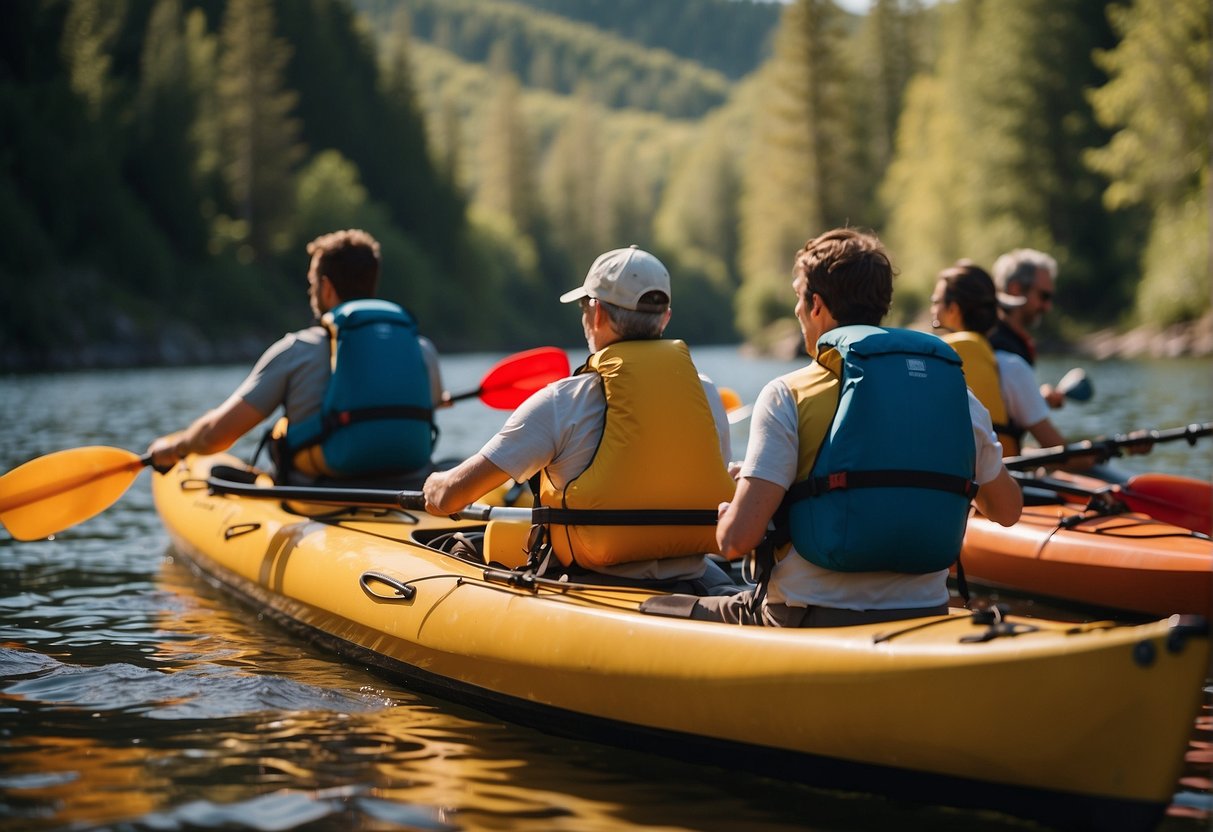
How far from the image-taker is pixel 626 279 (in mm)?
4211

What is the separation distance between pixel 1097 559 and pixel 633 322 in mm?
2887

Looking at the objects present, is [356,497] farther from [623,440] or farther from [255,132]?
[255,132]

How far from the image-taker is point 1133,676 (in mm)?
3092

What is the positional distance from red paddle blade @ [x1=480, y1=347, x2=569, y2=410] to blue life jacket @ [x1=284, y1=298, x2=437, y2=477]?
26.6 inches

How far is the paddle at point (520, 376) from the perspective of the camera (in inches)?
276

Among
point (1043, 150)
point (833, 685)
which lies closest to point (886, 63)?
point (1043, 150)

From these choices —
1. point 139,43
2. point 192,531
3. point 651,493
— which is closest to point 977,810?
point 651,493

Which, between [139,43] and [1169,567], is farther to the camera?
[139,43]

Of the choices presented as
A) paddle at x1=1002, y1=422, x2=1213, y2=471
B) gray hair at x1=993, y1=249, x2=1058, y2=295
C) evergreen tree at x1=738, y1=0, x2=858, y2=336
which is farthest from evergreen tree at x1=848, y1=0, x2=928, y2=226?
paddle at x1=1002, y1=422, x2=1213, y2=471

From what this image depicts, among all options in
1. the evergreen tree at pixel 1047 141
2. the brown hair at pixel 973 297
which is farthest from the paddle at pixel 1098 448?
the evergreen tree at pixel 1047 141

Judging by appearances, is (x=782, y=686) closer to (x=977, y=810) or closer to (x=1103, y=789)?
(x=977, y=810)

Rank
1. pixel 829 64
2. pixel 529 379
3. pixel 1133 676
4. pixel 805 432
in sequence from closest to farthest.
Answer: pixel 1133 676
pixel 805 432
pixel 529 379
pixel 829 64

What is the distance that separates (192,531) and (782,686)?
172 inches

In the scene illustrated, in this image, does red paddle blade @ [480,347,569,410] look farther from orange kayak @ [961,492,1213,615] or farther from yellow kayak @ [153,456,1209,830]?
orange kayak @ [961,492,1213,615]
